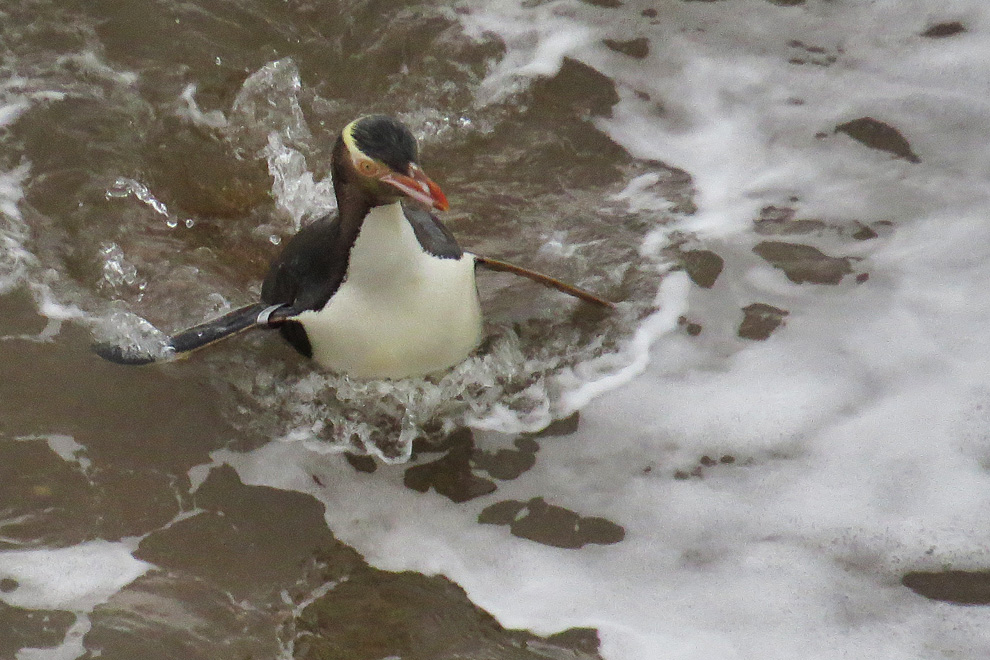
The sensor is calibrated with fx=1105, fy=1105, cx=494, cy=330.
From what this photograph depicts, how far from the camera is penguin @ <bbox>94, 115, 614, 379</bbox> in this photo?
2.94 meters

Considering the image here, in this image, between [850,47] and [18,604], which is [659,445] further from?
[850,47]

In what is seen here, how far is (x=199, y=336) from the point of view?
3100 millimetres

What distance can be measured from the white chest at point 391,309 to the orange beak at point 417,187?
216mm

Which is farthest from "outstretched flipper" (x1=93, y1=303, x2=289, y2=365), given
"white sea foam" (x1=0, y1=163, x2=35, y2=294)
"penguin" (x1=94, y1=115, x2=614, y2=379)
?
"white sea foam" (x1=0, y1=163, x2=35, y2=294)

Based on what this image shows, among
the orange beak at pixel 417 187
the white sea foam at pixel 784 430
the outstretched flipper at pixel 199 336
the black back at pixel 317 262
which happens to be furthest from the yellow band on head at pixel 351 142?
the white sea foam at pixel 784 430

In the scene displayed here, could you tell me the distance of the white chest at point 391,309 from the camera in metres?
2.95

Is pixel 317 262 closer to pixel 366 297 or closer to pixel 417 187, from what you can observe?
pixel 366 297

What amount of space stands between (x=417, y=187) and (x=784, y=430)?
1.21m

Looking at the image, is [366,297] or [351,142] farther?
[366,297]

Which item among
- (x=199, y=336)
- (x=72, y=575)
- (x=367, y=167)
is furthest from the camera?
(x=199, y=336)

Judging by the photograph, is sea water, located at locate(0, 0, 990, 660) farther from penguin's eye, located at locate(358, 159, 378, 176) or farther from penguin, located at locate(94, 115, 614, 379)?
penguin's eye, located at locate(358, 159, 378, 176)

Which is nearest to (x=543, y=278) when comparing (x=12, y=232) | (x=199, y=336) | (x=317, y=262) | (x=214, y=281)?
(x=317, y=262)

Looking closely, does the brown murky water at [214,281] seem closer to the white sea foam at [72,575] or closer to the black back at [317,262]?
the white sea foam at [72,575]

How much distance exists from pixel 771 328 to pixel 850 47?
1.62m
